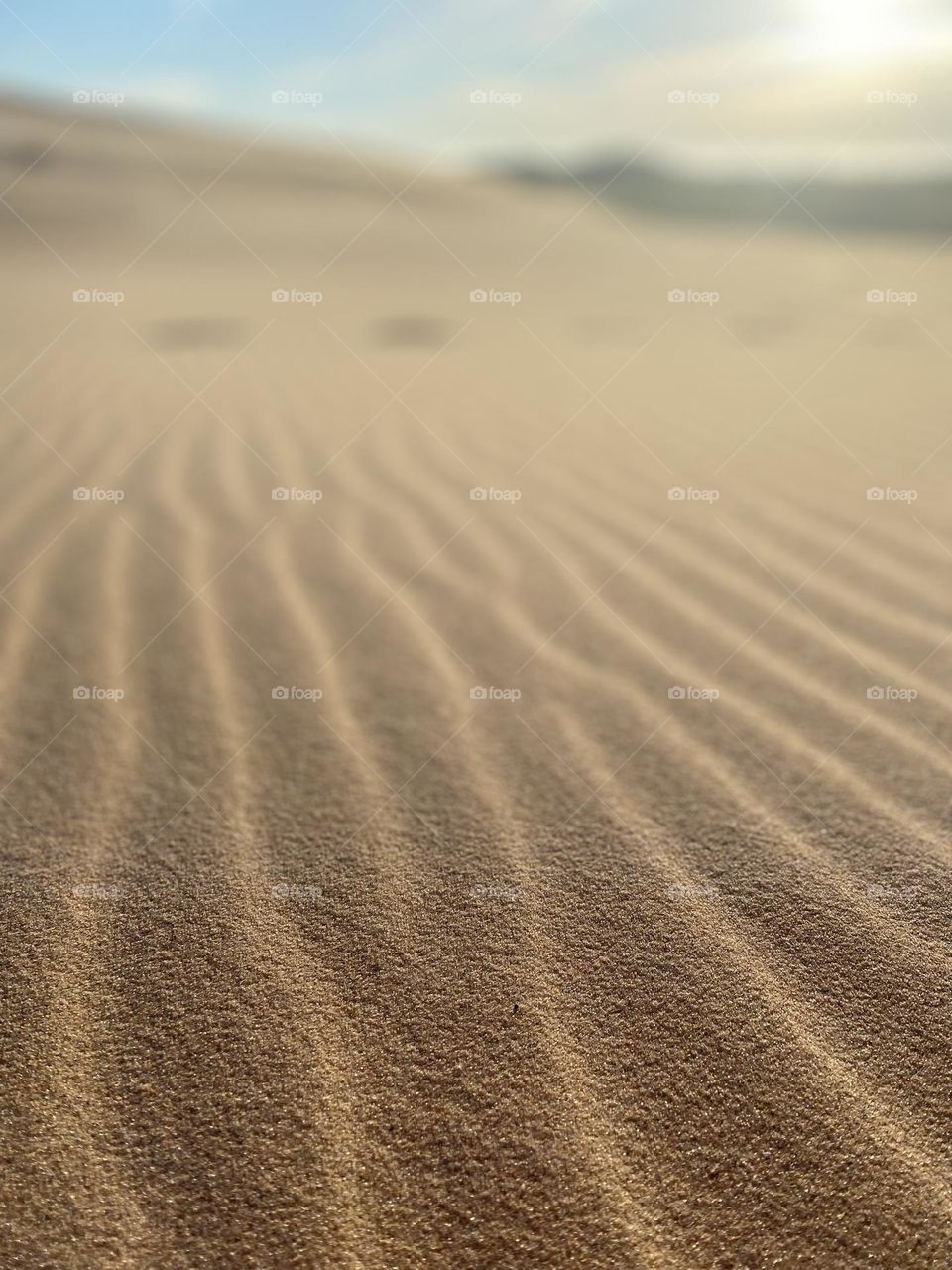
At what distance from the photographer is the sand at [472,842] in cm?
133

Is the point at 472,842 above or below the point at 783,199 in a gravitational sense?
Answer: below

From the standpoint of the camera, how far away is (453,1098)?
1.46 meters

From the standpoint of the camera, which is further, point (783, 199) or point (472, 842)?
point (783, 199)

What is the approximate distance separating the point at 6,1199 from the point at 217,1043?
35 centimetres

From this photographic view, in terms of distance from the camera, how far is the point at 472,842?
214 centimetres

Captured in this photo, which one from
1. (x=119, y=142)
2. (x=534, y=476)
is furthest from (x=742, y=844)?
(x=119, y=142)

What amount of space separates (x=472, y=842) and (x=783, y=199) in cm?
3608

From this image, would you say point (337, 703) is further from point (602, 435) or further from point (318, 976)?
point (602, 435)

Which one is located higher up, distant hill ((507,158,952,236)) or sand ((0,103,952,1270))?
distant hill ((507,158,952,236))

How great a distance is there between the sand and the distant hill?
26.6 m

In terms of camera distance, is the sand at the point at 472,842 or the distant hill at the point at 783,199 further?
the distant hill at the point at 783,199

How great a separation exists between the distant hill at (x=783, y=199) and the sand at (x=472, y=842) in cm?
2664

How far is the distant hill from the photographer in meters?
29.1

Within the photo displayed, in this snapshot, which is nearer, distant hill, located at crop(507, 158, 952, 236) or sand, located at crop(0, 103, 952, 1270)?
sand, located at crop(0, 103, 952, 1270)
